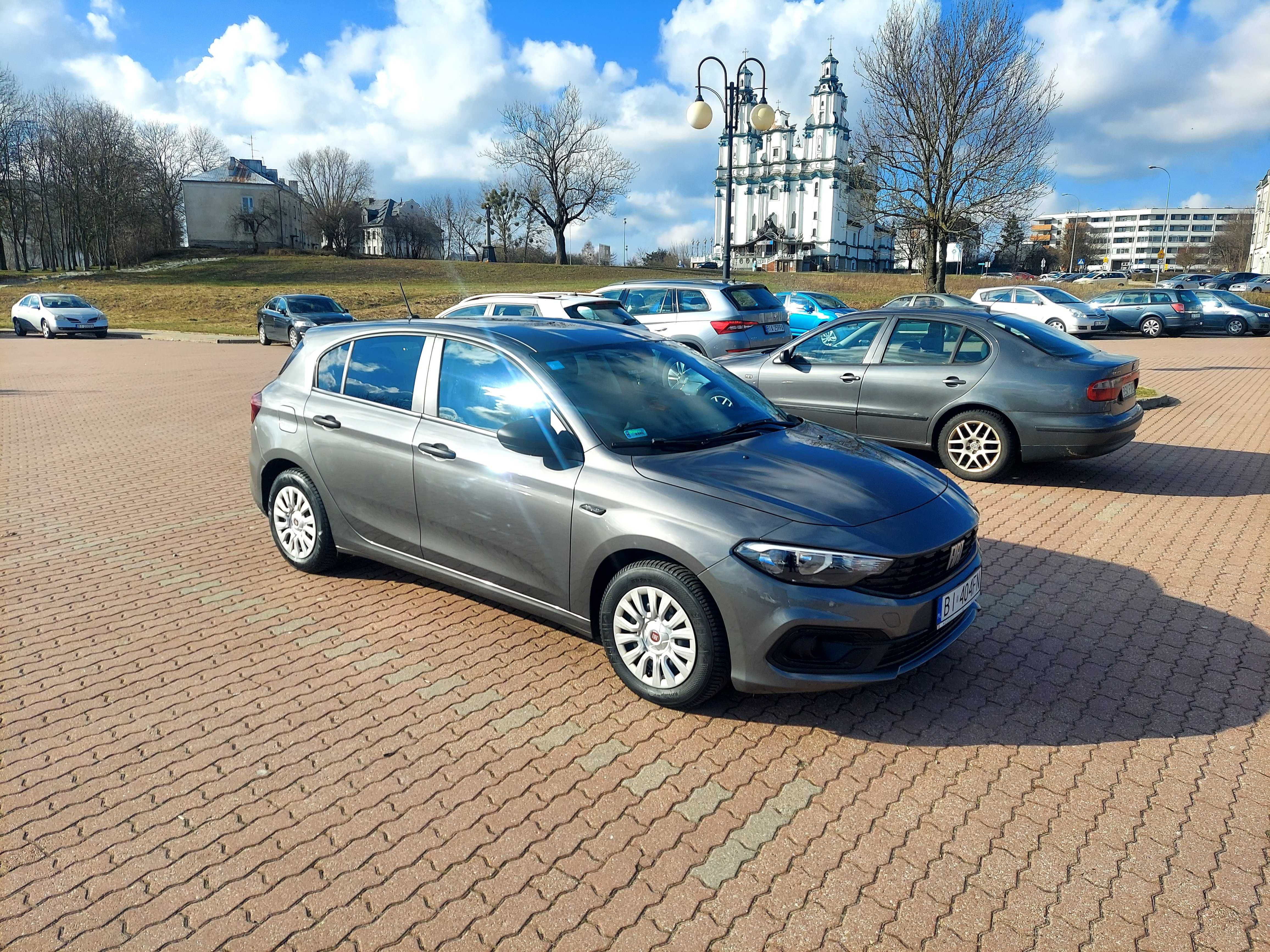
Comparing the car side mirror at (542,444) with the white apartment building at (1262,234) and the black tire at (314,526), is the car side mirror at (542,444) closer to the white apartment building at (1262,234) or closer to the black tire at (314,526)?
the black tire at (314,526)

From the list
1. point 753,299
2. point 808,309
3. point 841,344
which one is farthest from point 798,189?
point 841,344

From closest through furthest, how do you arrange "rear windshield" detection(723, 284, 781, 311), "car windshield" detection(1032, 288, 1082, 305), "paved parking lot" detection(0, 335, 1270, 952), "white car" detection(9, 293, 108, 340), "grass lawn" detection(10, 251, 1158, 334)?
1. "paved parking lot" detection(0, 335, 1270, 952)
2. "rear windshield" detection(723, 284, 781, 311)
3. "car windshield" detection(1032, 288, 1082, 305)
4. "white car" detection(9, 293, 108, 340)
5. "grass lawn" detection(10, 251, 1158, 334)

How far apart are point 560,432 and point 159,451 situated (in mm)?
7683

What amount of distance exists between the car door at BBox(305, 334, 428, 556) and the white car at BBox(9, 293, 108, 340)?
31605 millimetres

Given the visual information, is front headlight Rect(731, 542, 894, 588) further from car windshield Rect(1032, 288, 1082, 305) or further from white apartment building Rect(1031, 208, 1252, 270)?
white apartment building Rect(1031, 208, 1252, 270)

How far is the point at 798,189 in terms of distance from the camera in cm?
12306

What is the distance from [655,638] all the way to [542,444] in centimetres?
104

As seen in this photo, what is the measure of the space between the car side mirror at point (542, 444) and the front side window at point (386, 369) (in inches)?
38.0

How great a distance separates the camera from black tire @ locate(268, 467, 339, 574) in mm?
5223

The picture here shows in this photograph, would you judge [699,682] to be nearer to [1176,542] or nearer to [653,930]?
[653,930]

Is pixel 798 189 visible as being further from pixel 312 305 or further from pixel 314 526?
pixel 314 526

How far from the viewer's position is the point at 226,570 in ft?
18.6

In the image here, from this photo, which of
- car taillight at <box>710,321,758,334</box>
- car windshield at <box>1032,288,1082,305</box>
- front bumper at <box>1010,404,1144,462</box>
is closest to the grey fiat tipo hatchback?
front bumper at <box>1010,404,1144,462</box>

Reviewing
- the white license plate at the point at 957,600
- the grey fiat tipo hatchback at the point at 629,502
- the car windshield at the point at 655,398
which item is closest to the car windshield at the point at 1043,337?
the grey fiat tipo hatchback at the point at 629,502
